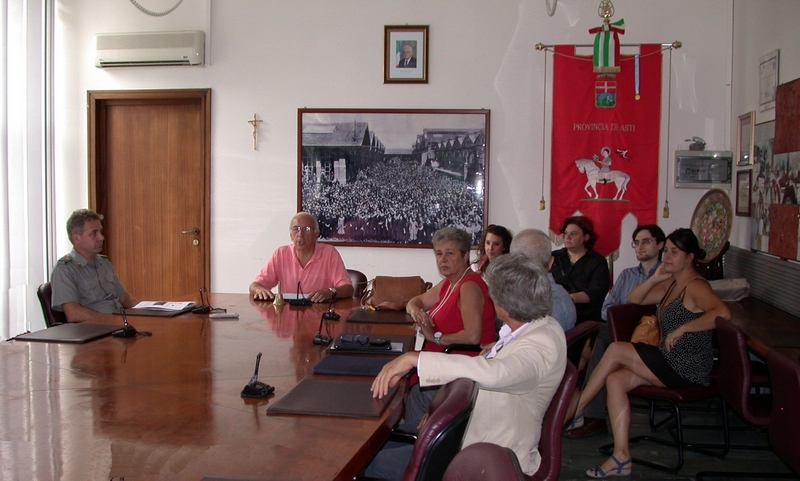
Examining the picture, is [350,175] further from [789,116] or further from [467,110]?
[789,116]

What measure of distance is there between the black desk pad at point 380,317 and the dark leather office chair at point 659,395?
125 cm

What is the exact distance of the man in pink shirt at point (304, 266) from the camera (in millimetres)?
4477

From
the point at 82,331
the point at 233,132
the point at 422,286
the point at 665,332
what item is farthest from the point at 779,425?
the point at 233,132

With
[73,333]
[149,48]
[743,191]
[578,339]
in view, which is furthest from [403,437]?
[149,48]

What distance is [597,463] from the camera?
142 inches

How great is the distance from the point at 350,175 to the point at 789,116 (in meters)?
3.18

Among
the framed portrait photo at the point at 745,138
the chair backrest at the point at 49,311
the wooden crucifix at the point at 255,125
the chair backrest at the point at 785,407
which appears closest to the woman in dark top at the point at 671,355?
the chair backrest at the point at 785,407

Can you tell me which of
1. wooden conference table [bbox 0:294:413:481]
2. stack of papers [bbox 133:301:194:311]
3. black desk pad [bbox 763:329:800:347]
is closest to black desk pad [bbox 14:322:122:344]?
wooden conference table [bbox 0:294:413:481]

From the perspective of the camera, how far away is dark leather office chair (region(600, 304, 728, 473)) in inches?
136

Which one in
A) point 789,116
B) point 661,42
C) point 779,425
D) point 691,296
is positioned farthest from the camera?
point 661,42

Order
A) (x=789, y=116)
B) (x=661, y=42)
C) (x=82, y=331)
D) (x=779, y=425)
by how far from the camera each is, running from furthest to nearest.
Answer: (x=661, y=42) < (x=789, y=116) < (x=82, y=331) < (x=779, y=425)

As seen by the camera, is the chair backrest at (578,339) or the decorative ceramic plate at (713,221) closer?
the chair backrest at (578,339)

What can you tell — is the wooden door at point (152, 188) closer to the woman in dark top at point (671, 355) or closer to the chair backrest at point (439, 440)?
the woman in dark top at point (671, 355)

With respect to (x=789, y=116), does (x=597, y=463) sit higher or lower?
lower
